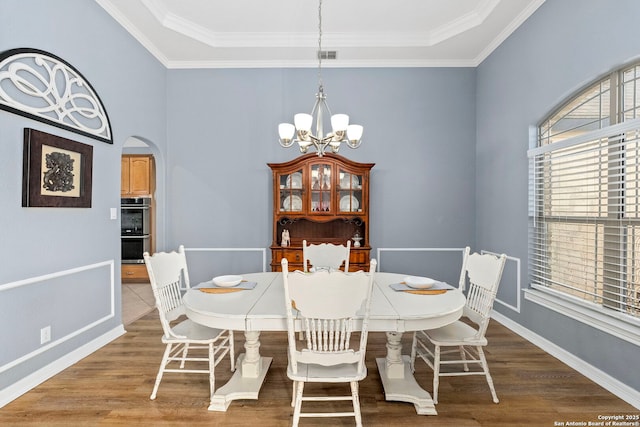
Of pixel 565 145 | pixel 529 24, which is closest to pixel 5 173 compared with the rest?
pixel 565 145

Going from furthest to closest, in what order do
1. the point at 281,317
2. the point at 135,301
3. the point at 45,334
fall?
the point at 135,301, the point at 45,334, the point at 281,317

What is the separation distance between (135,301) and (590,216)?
4.96 meters

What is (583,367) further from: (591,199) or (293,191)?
(293,191)

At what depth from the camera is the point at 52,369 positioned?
2543 mm

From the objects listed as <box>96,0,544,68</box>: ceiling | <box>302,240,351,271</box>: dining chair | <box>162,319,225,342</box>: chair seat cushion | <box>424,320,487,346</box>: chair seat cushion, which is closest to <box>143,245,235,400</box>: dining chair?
<box>162,319,225,342</box>: chair seat cushion

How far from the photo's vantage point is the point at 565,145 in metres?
2.84

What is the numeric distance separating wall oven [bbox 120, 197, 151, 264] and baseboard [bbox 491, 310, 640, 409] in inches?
202

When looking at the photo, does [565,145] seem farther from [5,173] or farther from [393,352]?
[5,173]

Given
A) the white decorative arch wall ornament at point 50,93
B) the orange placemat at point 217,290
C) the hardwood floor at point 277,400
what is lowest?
the hardwood floor at point 277,400

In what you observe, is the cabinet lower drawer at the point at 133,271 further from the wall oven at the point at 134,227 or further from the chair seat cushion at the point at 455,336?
the chair seat cushion at the point at 455,336

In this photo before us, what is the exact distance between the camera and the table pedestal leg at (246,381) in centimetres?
213

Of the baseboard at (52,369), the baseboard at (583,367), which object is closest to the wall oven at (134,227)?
the baseboard at (52,369)

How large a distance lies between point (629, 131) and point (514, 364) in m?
1.84

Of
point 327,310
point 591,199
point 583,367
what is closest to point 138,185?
point 327,310
